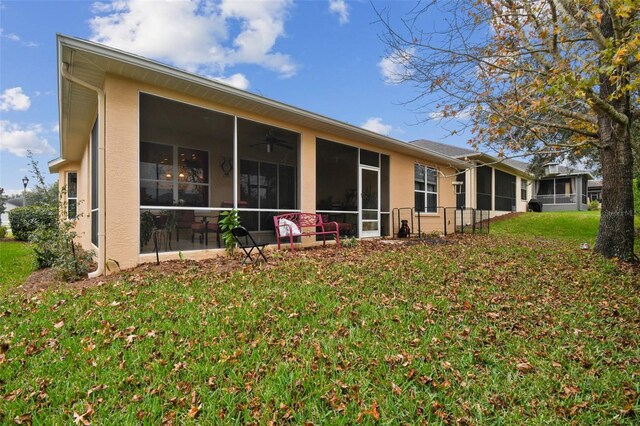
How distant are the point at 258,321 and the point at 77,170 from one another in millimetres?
15522

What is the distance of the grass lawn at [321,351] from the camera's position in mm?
2348

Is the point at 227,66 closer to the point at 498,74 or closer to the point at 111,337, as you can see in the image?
the point at 498,74

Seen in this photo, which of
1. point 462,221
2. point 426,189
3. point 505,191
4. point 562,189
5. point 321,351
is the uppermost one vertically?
point 562,189

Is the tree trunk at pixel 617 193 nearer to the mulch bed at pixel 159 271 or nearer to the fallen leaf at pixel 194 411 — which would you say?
the mulch bed at pixel 159 271

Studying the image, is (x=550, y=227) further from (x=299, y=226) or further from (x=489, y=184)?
(x=299, y=226)

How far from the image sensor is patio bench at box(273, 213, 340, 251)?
8125 mm

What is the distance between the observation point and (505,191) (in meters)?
22.9

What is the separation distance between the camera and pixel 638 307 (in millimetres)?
4469

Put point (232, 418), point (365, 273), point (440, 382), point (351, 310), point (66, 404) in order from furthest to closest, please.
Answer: point (365, 273) < point (351, 310) < point (440, 382) < point (66, 404) < point (232, 418)

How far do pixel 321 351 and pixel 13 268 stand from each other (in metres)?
8.63

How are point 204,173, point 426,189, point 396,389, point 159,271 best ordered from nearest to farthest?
point 396,389, point 159,271, point 204,173, point 426,189

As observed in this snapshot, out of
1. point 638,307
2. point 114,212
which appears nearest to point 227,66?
point 114,212

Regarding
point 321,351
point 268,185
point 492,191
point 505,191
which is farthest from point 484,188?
point 321,351

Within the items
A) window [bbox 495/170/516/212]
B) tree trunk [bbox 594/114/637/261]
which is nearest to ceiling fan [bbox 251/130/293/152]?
tree trunk [bbox 594/114/637/261]
